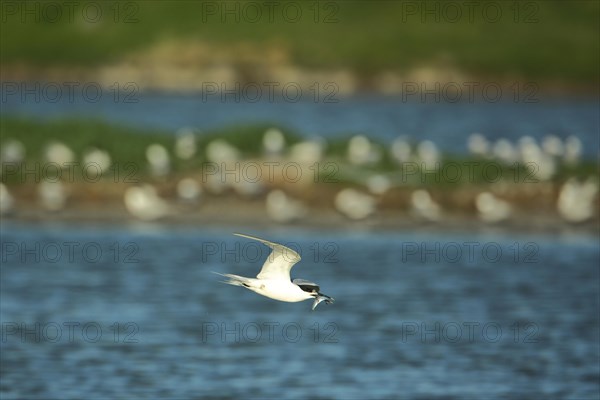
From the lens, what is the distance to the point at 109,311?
33.1 m

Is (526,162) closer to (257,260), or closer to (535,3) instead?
(257,260)

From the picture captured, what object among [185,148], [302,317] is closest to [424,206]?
[185,148]

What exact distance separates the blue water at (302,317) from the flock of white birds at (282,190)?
0.77 m

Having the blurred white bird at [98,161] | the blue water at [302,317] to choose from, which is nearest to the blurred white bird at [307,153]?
the blue water at [302,317]

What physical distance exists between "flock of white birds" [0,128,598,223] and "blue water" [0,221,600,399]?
771 millimetres

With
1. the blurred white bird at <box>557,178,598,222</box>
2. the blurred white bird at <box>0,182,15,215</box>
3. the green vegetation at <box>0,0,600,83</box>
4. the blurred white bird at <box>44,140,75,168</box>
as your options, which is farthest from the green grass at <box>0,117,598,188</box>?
the green vegetation at <box>0,0,600,83</box>

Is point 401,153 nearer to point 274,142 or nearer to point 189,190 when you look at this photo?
point 274,142

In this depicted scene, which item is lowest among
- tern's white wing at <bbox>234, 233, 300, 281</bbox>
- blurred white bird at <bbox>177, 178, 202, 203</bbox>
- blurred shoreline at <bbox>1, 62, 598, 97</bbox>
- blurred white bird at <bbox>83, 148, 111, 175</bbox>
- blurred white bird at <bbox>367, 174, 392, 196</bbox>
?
tern's white wing at <bbox>234, 233, 300, 281</bbox>

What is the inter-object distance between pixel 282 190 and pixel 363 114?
5329cm

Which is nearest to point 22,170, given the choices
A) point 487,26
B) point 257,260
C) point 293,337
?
point 257,260

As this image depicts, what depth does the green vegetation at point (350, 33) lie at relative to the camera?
114 meters

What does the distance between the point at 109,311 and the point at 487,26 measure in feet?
311

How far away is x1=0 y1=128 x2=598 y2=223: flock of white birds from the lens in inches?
1615

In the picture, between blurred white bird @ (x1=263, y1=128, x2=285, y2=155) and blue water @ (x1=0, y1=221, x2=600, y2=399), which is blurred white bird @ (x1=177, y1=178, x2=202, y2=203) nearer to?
blue water @ (x1=0, y1=221, x2=600, y2=399)
